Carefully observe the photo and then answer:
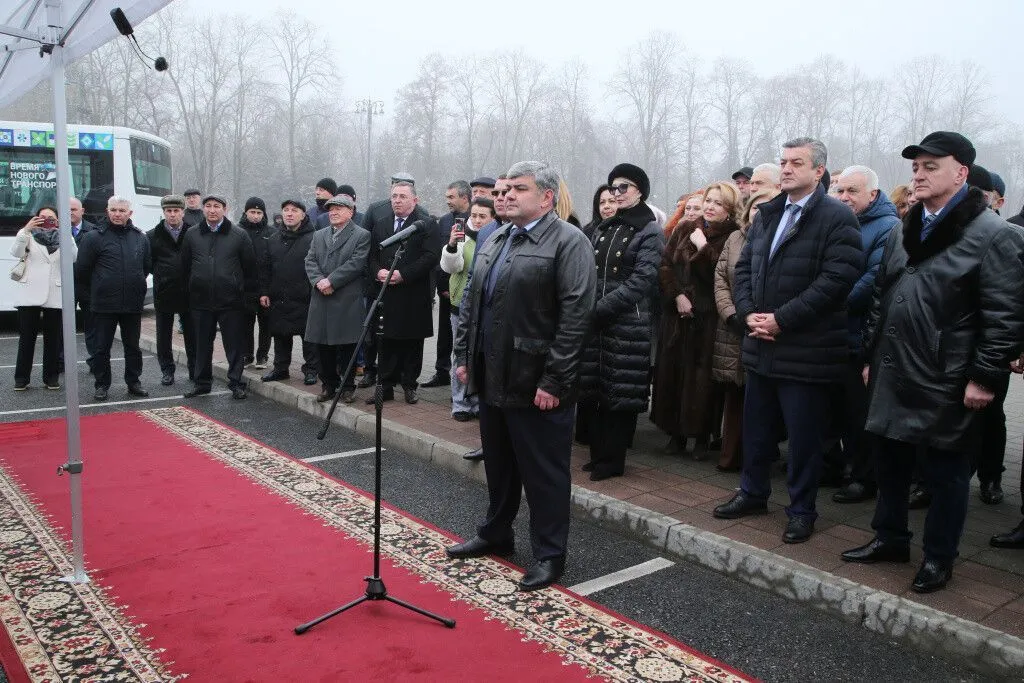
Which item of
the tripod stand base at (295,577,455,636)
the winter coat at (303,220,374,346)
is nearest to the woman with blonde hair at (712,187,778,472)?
the tripod stand base at (295,577,455,636)

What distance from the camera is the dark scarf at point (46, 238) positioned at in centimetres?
852

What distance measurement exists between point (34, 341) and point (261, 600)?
21.4ft

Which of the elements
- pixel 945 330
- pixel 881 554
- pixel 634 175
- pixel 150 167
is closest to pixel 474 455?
pixel 634 175

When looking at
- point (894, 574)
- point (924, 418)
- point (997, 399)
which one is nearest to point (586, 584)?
point (894, 574)

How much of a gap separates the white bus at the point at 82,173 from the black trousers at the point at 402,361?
27.2 ft

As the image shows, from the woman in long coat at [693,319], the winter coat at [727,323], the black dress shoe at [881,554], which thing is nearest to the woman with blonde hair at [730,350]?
the winter coat at [727,323]

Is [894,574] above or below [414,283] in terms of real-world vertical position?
below

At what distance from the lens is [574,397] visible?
157 inches

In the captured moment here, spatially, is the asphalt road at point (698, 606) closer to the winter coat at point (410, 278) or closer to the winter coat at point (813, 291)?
the winter coat at point (813, 291)

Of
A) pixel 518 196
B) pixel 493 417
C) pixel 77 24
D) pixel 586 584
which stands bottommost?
pixel 586 584

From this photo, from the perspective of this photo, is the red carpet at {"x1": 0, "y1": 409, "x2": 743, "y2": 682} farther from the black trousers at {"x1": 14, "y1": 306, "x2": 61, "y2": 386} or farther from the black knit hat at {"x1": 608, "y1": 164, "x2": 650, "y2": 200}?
the black trousers at {"x1": 14, "y1": 306, "x2": 61, "y2": 386}

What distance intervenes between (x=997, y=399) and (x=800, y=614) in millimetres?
1575

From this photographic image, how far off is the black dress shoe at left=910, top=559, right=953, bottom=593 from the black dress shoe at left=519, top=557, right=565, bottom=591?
1616mm

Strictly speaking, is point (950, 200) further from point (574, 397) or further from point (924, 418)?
point (574, 397)
